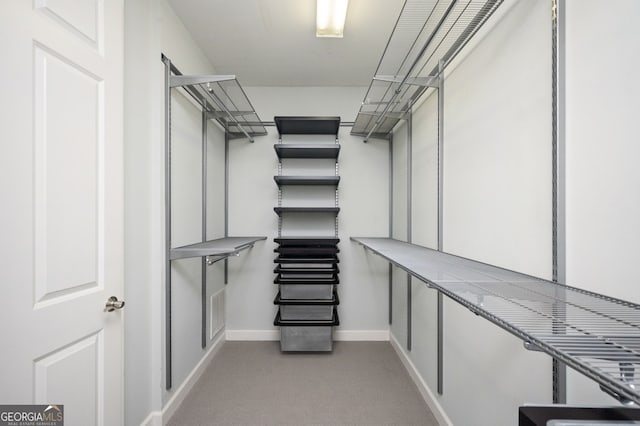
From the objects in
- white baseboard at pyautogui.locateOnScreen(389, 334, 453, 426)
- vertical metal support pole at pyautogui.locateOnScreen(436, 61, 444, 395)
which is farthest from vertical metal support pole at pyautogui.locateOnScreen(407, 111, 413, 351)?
vertical metal support pole at pyautogui.locateOnScreen(436, 61, 444, 395)

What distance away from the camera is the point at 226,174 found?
2.83 m

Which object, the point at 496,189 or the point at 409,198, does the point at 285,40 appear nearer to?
the point at 409,198

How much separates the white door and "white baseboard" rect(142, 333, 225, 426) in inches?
18.4

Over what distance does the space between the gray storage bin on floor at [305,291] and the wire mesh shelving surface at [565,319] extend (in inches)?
63.1

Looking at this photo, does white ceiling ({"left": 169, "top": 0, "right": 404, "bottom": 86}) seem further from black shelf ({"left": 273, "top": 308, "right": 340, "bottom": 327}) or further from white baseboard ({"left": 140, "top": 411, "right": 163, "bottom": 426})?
white baseboard ({"left": 140, "top": 411, "right": 163, "bottom": 426})

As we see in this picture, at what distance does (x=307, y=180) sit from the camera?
2.57 metres

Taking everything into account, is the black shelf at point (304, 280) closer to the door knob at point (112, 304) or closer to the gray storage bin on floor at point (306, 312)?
the gray storage bin on floor at point (306, 312)

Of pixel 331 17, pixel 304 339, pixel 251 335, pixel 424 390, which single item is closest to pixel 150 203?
pixel 331 17

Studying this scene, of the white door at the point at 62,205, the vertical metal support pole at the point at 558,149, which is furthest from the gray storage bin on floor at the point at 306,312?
the vertical metal support pole at the point at 558,149

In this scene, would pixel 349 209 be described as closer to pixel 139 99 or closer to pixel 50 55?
pixel 139 99

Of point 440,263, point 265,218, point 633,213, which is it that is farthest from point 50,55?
point 265,218

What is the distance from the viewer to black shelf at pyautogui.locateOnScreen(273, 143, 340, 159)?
248 cm

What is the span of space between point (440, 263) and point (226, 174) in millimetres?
2270

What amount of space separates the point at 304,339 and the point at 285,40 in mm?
2465
